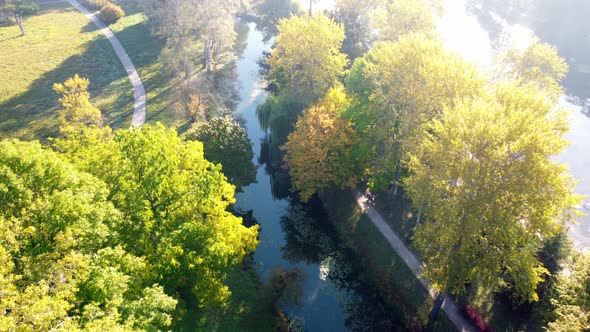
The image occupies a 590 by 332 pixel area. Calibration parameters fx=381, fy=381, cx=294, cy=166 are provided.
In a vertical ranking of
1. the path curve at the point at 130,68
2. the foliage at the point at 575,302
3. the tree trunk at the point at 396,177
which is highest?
the foliage at the point at 575,302

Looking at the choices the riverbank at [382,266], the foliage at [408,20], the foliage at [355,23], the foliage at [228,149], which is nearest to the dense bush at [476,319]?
the riverbank at [382,266]

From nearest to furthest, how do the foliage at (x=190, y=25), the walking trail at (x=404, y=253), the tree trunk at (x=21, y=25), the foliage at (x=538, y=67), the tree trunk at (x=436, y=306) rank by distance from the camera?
1. the tree trunk at (x=436, y=306)
2. the walking trail at (x=404, y=253)
3. the foliage at (x=538, y=67)
4. the foliage at (x=190, y=25)
5. the tree trunk at (x=21, y=25)

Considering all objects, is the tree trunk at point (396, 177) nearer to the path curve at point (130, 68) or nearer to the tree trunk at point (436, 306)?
the tree trunk at point (436, 306)

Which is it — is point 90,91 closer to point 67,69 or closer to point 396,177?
point 67,69

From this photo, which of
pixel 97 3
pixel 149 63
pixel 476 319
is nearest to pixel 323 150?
pixel 476 319

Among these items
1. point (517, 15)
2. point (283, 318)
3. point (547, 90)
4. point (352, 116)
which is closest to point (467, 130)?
point (352, 116)

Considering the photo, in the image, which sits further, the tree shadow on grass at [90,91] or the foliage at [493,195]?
the tree shadow on grass at [90,91]
